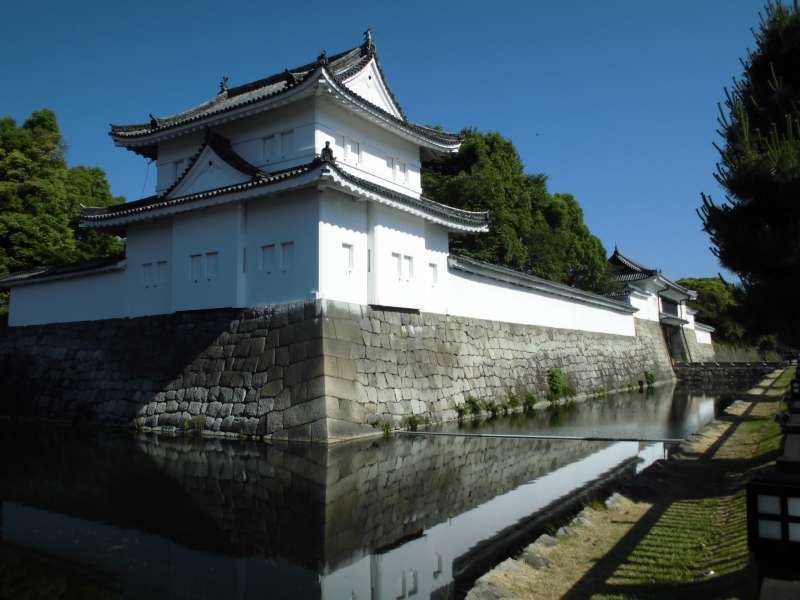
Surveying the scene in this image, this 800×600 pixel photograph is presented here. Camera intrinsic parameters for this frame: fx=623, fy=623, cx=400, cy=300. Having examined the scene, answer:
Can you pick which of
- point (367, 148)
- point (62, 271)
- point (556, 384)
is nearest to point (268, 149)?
point (367, 148)

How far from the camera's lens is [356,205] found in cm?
1311

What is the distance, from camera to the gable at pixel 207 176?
13383 millimetres

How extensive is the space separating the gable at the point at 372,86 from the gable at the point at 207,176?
3.52 meters

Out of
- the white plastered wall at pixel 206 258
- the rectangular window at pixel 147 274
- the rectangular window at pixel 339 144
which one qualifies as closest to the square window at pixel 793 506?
the white plastered wall at pixel 206 258

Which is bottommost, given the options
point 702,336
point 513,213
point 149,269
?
point 149,269

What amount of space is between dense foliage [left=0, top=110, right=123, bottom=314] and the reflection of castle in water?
45.2ft

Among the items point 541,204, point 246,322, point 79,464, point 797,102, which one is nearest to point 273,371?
point 246,322

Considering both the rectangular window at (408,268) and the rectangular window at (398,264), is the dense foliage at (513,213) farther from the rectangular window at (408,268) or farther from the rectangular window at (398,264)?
the rectangular window at (398,264)

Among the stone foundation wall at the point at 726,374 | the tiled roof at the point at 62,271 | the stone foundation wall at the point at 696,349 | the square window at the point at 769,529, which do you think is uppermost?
the tiled roof at the point at 62,271

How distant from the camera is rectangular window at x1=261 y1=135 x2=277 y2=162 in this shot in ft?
46.2

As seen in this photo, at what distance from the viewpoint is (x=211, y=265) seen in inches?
539

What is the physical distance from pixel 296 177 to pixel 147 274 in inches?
232

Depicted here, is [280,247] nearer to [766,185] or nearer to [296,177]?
[296,177]

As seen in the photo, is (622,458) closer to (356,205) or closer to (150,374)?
(356,205)
